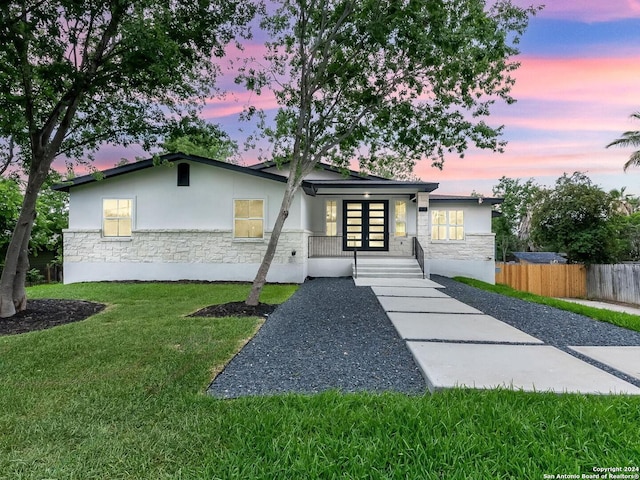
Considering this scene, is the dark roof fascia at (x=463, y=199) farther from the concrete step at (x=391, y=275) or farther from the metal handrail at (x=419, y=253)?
the concrete step at (x=391, y=275)

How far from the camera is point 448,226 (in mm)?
13984

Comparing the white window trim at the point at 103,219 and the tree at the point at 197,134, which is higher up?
the tree at the point at 197,134

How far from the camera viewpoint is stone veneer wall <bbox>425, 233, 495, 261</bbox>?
13695 millimetres

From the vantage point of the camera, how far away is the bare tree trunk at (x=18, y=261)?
18.9ft

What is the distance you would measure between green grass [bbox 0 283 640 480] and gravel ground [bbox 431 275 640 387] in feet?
4.42

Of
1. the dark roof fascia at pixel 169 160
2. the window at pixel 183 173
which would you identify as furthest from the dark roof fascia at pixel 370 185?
the window at pixel 183 173

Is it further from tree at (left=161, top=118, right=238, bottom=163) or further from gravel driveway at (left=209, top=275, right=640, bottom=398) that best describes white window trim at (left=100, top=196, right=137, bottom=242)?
gravel driveway at (left=209, top=275, right=640, bottom=398)

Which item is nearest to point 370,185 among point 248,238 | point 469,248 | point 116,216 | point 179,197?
point 248,238

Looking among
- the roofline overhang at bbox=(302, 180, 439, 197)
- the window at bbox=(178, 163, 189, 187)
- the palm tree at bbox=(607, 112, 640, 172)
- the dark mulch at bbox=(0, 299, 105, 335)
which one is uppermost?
the palm tree at bbox=(607, 112, 640, 172)

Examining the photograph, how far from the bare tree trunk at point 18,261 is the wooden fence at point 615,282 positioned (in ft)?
62.5

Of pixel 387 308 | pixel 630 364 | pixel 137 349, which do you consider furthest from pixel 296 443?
pixel 387 308

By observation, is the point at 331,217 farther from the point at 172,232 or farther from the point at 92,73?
the point at 92,73

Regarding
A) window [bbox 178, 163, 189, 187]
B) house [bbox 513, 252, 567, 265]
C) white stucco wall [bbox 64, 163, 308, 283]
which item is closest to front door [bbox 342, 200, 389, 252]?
white stucco wall [bbox 64, 163, 308, 283]

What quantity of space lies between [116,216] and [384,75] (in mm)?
9148
